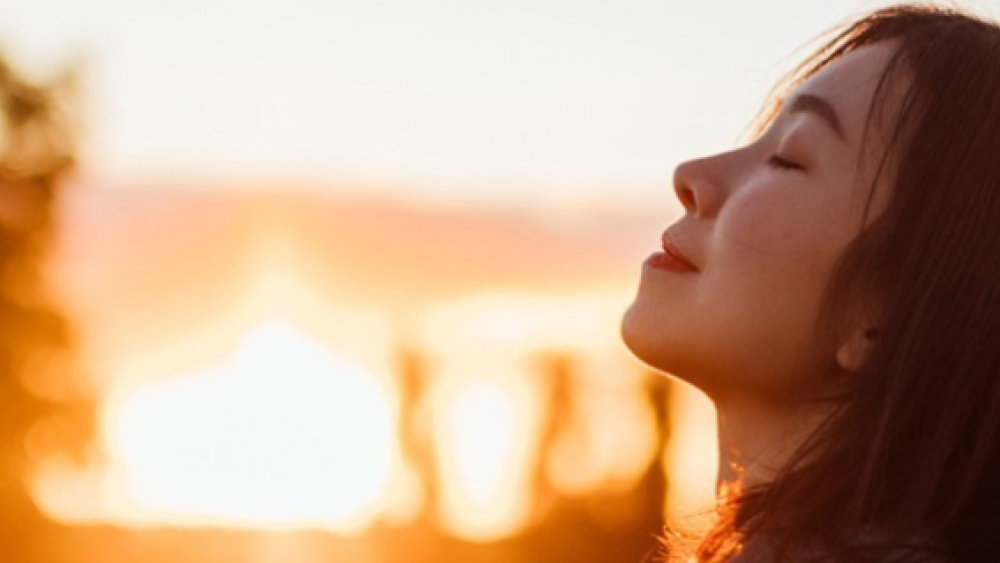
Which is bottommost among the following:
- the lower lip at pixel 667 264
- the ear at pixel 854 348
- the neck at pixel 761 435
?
the neck at pixel 761 435

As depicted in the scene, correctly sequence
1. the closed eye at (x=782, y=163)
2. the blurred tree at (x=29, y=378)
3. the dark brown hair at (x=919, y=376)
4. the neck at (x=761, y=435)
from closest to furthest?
the dark brown hair at (x=919, y=376) → the neck at (x=761, y=435) → the closed eye at (x=782, y=163) → the blurred tree at (x=29, y=378)

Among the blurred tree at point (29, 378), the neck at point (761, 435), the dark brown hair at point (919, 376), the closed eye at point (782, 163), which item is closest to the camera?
the dark brown hair at point (919, 376)

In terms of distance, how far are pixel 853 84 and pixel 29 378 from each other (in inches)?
1181

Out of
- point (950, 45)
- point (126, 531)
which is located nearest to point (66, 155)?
point (126, 531)

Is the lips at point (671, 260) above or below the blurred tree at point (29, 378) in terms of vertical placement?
above

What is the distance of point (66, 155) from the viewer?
34.4m

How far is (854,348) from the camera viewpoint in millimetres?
3217

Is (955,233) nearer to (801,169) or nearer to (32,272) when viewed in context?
(801,169)

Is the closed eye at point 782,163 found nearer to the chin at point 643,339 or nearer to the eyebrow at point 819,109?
the eyebrow at point 819,109

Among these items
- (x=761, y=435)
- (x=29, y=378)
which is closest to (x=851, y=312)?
(x=761, y=435)

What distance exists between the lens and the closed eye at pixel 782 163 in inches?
130

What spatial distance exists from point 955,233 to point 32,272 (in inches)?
1203

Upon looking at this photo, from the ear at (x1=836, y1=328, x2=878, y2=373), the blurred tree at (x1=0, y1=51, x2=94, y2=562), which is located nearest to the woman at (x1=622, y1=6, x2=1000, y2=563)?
the ear at (x1=836, y1=328, x2=878, y2=373)

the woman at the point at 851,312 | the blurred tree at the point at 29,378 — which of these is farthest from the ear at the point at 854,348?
the blurred tree at the point at 29,378
